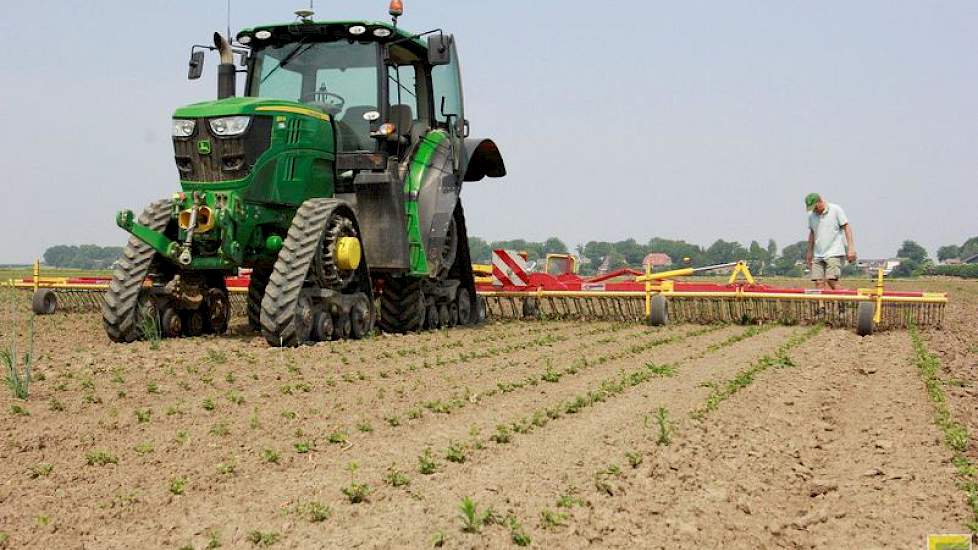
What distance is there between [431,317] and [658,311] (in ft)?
9.44

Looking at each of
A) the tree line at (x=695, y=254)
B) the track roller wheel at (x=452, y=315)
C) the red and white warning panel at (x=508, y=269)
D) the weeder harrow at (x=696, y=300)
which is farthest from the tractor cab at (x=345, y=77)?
the tree line at (x=695, y=254)

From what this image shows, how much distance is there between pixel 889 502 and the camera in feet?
13.7

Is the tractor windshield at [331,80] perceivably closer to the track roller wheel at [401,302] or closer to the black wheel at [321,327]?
the track roller wheel at [401,302]

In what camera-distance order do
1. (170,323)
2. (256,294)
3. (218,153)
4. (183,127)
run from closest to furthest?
(218,153)
(183,127)
(170,323)
(256,294)

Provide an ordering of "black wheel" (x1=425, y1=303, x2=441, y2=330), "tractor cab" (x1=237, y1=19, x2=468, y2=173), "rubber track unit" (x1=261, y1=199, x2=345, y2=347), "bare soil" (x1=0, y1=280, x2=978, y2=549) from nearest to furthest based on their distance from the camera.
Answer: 1. "bare soil" (x1=0, y1=280, x2=978, y2=549)
2. "rubber track unit" (x1=261, y1=199, x2=345, y2=347)
3. "tractor cab" (x1=237, y1=19, x2=468, y2=173)
4. "black wheel" (x1=425, y1=303, x2=441, y2=330)

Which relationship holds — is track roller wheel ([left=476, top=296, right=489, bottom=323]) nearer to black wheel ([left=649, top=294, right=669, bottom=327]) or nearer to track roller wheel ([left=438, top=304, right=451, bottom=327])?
track roller wheel ([left=438, top=304, right=451, bottom=327])

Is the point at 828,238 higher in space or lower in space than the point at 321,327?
higher

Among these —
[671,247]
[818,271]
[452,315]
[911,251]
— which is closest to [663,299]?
[818,271]

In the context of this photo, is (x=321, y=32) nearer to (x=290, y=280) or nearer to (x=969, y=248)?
(x=290, y=280)

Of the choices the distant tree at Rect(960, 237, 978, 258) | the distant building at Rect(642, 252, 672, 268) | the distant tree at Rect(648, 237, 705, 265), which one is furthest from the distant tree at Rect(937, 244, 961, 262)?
the distant building at Rect(642, 252, 672, 268)

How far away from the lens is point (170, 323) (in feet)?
29.7

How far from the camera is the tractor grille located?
8.68 metres

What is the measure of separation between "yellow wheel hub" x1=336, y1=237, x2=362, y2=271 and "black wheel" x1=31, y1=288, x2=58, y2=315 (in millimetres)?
6567

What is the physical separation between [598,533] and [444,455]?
4.09 feet
